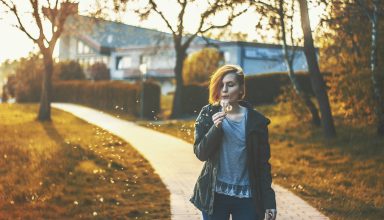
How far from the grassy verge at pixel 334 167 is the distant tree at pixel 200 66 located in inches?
828

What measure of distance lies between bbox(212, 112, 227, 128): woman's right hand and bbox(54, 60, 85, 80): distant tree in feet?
158

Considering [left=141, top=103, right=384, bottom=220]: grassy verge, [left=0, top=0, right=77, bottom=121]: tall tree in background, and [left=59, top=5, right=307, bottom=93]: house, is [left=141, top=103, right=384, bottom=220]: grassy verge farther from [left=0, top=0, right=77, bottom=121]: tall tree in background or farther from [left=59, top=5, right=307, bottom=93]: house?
[left=59, top=5, right=307, bottom=93]: house

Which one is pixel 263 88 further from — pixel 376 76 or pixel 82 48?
pixel 82 48

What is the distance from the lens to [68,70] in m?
51.7

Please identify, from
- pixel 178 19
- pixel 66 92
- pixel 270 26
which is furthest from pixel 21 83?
pixel 270 26

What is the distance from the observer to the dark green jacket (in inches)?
158

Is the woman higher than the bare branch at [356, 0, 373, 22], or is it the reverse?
the bare branch at [356, 0, 373, 22]

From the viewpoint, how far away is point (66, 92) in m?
47.6

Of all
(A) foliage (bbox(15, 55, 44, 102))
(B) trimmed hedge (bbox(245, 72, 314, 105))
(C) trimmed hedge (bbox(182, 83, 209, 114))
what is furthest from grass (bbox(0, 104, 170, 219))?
(A) foliage (bbox(15, 55, 44, 102))

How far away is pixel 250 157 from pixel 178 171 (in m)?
9.12

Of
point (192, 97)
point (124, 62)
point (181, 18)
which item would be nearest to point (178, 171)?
point (181, 18)

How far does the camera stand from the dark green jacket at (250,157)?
4023 mm

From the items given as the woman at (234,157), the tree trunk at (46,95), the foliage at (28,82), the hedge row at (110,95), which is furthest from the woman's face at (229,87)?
the foliage at (28,82)

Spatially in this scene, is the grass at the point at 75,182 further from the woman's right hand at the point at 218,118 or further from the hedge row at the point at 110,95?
the hedge row at the point at 110,95
